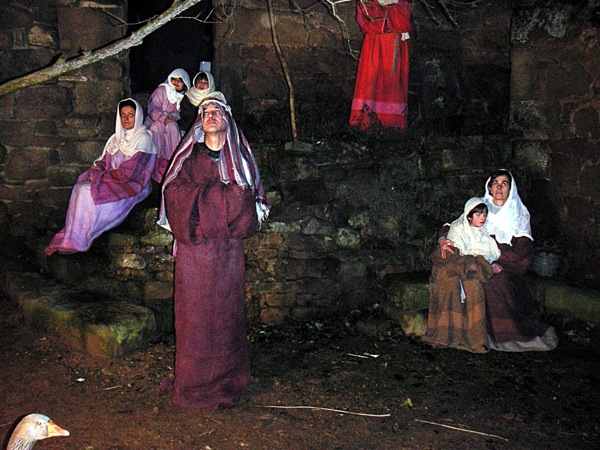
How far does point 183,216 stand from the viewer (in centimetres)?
374

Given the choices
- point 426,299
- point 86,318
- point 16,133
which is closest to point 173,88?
point 16,133

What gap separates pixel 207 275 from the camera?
3846 millimetres

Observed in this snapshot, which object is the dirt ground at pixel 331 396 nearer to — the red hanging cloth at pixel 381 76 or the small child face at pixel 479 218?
the small child face at pixel 479 218

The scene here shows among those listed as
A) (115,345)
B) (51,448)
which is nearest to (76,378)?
(115,345)

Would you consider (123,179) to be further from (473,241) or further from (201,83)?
(473,241)

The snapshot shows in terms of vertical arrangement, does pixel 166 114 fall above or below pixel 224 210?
above

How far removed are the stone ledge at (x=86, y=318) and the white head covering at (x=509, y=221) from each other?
10.4 ft

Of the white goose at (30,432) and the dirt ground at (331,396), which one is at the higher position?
the white goose at (30,432)

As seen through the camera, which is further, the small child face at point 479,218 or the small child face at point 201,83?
the small child face at point 201,83

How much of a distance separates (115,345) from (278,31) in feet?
14.9

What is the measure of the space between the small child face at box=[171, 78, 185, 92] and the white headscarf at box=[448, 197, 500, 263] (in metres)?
3.49

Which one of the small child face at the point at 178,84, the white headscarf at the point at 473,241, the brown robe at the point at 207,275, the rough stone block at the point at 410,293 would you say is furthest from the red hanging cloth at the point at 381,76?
the brown robe at the point at 207,275

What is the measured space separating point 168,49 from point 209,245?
15.6 feet

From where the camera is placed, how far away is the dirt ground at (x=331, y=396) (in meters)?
3.60
